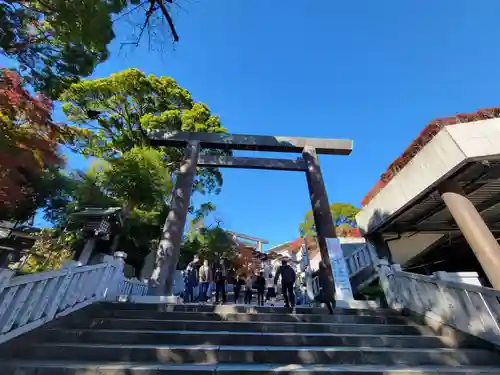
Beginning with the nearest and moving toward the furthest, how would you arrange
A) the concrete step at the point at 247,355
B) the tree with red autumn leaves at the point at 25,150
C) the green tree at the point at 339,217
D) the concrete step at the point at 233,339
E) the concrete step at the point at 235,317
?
1. the concrete step at the point at 247,355
2. the concrete step at the point at 233,339
3. the concrete step at the point at 235,317
4. the tree with red autumn leaves at the point at 25,150
5. the green tree at the point at 339,217

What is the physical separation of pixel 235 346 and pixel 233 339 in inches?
6.9

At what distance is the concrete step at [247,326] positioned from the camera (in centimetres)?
385

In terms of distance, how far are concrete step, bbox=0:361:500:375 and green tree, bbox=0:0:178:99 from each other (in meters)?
4.13

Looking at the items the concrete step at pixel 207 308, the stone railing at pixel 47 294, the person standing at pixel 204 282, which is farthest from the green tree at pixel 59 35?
the person standing at pixel 204 282

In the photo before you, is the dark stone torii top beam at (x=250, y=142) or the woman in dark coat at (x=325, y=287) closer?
the woman in dark coat at (x=325, y=287)

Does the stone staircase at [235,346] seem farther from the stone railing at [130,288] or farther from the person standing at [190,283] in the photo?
the person standing at [190,283]

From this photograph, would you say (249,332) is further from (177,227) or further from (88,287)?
(177,227)

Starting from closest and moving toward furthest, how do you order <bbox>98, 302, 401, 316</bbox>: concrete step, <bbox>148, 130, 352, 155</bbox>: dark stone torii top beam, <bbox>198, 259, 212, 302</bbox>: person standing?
<bbox>98, 302, 401, 316</bbox>: concrete step < <bbox>198, 259, 212, 302</bbox>: person standing < <bbox>148, 130, 352, 155</bbox>: dark stone torii top beam

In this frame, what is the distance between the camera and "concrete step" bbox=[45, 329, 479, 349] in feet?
11.1

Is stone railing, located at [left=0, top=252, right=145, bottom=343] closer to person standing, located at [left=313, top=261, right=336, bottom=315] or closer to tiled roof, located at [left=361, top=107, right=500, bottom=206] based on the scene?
person standing, located at [left=313, top=261, right=336, bottom=315]

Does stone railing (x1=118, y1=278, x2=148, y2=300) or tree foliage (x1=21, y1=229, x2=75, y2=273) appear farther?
tree foliage (x1=21, y1=229, x2=75, y2=273)

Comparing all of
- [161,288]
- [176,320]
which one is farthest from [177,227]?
[176,320]

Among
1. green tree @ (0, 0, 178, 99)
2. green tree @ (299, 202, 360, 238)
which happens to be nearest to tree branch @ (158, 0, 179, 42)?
green tree @ (0, 0, 178, 99)

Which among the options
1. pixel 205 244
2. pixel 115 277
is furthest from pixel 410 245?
pixel 115 277
